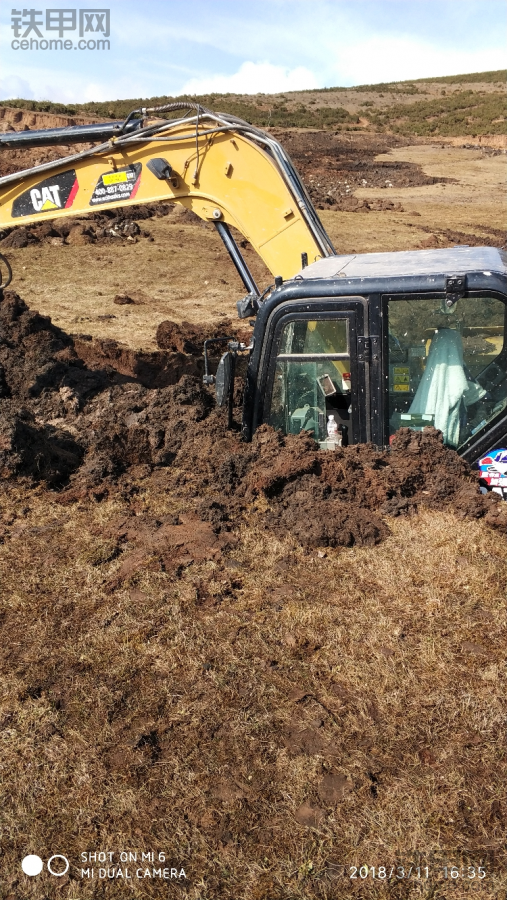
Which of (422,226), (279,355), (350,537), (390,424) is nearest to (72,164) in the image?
(279,355)

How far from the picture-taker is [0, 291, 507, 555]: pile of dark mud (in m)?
5.98

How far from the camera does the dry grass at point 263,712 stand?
133 inches

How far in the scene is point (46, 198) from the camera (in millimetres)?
7488

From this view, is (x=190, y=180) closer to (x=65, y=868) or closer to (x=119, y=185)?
(x=119, y=185)

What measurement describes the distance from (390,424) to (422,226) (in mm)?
17543

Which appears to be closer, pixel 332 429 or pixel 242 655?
pixel 242 655

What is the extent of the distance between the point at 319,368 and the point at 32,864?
13.5 feet

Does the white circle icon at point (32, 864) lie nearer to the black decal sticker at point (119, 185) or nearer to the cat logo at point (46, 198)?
the black decal sticker at point (119, 185)

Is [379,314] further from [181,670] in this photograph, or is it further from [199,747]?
[199,747]

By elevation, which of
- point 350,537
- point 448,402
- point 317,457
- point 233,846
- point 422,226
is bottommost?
point 233,846

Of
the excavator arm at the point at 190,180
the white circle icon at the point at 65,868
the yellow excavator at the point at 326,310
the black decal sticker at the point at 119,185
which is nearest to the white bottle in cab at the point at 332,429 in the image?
the yellow excavator at the point at 326,310

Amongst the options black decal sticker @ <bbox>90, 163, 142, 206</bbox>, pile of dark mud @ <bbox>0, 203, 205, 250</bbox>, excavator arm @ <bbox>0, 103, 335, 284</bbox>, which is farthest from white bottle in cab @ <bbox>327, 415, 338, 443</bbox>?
pile of dark mud @ <bbox>0, 203, 205, 250</bbox>

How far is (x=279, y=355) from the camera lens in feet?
20.1

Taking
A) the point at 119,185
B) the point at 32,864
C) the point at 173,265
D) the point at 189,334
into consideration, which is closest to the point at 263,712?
the point at 32,864
